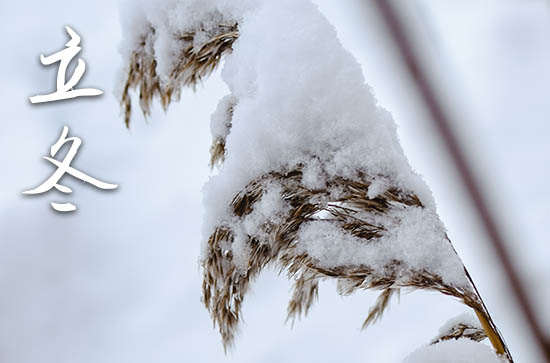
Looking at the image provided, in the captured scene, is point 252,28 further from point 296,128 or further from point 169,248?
point 169,248

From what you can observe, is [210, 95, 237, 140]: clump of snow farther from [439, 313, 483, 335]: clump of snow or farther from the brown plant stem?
the brown plant stem

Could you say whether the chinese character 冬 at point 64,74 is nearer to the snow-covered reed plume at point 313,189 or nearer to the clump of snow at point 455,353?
the snow-covered reed plume at point 313,189

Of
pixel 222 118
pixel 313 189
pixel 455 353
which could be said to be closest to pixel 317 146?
pixel 313 189

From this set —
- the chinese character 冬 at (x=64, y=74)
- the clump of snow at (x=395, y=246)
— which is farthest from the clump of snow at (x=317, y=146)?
the chinese character 冬 at (x=64, y=74)

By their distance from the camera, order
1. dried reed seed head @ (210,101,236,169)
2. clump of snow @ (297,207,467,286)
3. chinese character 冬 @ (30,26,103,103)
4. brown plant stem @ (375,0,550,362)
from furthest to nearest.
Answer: chinese character 冬 @ (30,26,103,103) < dried reed seed head @ (210,101,236,169) < clump of snow @ (297,207,467,286) < brown plant stem @ (375,0,550,362)

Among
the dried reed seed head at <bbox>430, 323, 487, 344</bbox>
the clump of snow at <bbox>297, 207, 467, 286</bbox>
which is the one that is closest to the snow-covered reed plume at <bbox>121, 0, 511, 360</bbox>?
the clump of snow at <bbox>297, 207, 467, 286</bbox>

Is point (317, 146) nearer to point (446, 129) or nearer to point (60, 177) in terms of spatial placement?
point (446, 129)

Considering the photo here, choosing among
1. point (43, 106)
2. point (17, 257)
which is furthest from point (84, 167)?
point (17, 257)
